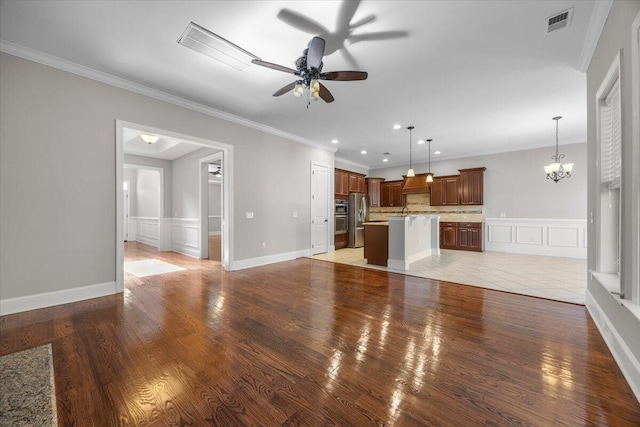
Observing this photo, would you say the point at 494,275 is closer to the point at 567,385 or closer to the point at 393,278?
the point at 393,278

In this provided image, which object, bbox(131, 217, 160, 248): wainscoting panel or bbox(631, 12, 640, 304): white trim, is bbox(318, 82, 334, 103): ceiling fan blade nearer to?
bbox(631, 12, 640, 304): white trim

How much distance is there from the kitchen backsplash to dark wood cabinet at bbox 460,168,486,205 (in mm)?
327

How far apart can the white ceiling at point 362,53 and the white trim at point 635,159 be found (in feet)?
3.00

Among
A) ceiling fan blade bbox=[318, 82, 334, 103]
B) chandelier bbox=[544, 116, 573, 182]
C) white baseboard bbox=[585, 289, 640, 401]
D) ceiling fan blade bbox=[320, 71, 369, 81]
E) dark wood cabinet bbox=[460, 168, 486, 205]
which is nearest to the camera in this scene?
white baseboard bbox=[585, 289, 640, 401]

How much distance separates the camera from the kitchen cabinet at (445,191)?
7.96m

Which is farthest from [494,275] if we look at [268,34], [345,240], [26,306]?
[26,306]

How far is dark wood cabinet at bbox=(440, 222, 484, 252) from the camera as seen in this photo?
24.3ft

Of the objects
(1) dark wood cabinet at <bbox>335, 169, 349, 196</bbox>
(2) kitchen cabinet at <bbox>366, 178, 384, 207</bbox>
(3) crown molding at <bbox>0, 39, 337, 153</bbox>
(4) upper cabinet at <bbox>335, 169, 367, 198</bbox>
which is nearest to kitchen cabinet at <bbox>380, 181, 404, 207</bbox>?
(2) kitchen cabinet at <bbox>366, 178, 384, 207</bbox>

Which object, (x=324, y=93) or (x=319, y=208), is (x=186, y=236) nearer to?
(x=319, y=208)

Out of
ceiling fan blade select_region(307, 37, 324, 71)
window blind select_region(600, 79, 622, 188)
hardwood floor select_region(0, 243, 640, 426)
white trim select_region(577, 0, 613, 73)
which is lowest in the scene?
hardwood floor select_region(0, 243, 640, 426)

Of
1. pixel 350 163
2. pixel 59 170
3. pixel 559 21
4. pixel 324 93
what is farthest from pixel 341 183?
pixel 59 170

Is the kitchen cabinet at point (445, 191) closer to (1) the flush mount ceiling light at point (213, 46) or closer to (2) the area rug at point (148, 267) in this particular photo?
(1) the flush mount ceiling light at point (213, 46)

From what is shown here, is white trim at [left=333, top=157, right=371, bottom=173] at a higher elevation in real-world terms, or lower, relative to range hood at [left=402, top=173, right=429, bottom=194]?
higher

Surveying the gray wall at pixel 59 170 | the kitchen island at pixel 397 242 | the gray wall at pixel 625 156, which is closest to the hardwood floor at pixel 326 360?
the gray wall at pixel 625 156
